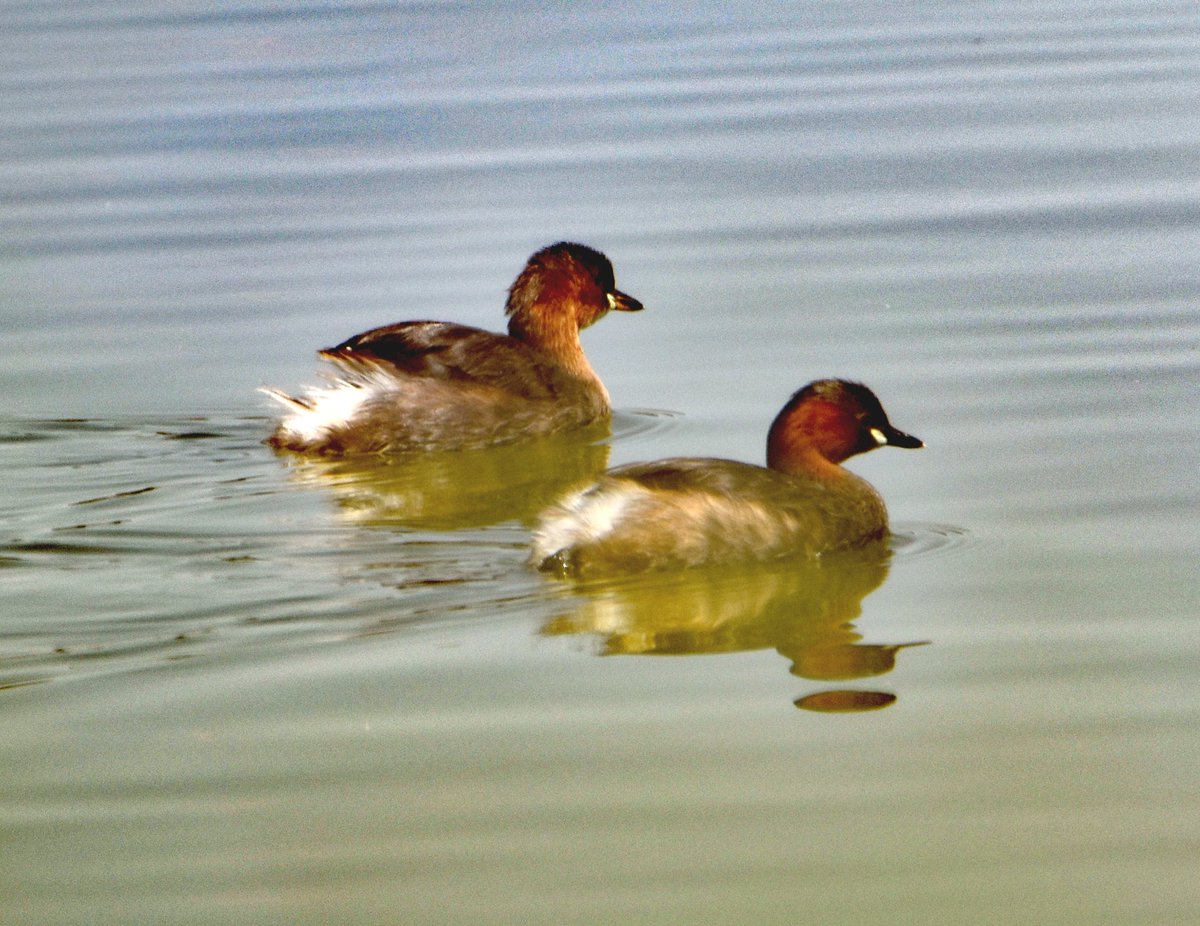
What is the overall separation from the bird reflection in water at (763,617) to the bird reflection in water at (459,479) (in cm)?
106

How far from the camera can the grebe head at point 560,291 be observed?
891cm

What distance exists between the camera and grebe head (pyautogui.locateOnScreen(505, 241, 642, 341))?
29.2 feet

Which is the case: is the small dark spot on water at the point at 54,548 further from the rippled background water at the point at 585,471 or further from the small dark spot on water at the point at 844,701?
the small dark spot on water at the point at 844,701

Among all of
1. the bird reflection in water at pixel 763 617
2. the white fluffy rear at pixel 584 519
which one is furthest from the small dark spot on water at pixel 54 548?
the bird reflection in water at pixel 763 617

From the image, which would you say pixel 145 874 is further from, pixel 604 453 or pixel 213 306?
pixel 213 306

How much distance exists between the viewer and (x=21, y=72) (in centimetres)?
1714

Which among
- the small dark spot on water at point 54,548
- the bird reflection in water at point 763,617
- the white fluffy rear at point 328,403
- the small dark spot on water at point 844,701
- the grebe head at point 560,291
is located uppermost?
the grebe head at point 560,291

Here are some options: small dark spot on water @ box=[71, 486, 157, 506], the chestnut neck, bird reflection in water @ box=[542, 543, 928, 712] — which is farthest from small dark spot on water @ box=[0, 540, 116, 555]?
the chestnut neck

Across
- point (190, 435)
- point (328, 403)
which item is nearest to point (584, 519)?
point (328, 403)

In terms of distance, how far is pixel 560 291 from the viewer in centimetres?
895

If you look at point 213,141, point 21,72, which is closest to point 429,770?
point 213,141

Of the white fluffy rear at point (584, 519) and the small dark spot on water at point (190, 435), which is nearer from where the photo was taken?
the white fluffy rear at point (584, 519)

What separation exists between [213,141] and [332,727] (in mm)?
9225

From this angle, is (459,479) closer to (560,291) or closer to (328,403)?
(328,403)
